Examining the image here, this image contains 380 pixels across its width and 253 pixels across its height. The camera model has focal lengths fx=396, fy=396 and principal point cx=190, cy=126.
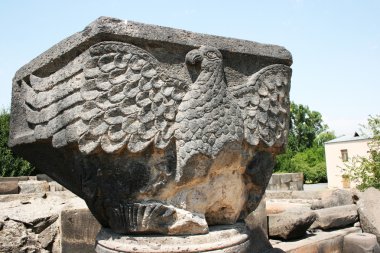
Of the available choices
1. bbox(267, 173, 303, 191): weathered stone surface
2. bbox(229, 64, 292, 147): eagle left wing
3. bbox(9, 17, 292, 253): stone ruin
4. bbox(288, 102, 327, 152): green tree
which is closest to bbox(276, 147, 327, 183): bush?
bbox(288, 102, 327, 152): green tree

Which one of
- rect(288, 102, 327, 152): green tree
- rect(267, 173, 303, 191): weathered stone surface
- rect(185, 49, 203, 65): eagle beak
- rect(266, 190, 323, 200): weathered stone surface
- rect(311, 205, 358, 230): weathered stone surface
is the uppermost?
rect(288, 102, 327, 152): green tree

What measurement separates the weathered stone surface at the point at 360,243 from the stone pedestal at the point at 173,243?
2596mm

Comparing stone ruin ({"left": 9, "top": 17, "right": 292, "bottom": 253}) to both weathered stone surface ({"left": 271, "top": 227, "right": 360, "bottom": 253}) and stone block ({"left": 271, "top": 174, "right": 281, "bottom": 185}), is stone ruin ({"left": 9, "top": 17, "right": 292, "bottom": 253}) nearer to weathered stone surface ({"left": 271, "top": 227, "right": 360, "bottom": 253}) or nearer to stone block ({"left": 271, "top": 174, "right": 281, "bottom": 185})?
weathered stone surface ({"left": 271, "top": 227, "right": 360, "bottom": 253})

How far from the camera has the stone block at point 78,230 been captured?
298cm

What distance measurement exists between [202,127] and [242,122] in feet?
0.84

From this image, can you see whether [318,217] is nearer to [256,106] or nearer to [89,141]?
[256,106]

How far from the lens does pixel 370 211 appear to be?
4652 millimetres

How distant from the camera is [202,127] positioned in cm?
176

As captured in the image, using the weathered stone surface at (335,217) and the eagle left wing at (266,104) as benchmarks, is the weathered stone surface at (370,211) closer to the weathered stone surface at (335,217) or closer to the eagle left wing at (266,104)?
the weathered stone surface at (335,217)

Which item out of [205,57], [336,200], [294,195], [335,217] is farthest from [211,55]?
[294,195]

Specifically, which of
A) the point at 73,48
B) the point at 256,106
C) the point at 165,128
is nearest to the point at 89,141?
the point at 165,128

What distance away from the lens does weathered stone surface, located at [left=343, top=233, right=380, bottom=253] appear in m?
4.00

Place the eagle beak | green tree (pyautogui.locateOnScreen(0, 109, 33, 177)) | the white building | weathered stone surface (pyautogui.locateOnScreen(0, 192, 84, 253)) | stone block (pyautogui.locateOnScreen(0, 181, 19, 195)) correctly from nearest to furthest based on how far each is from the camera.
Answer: the eagle beak, weathered stone surface (pyautogui.locateOnScreen(0, 192, 84, 253)), stone block (pyautogui.locateOnScreen(0, 181, 19, 195)), green tree (pyautogui.locateOnScreen(0, 109, 33, 177)), the white building

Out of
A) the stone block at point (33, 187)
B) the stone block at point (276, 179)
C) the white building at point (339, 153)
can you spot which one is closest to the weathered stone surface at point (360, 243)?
the stone block at point (33, 187)
